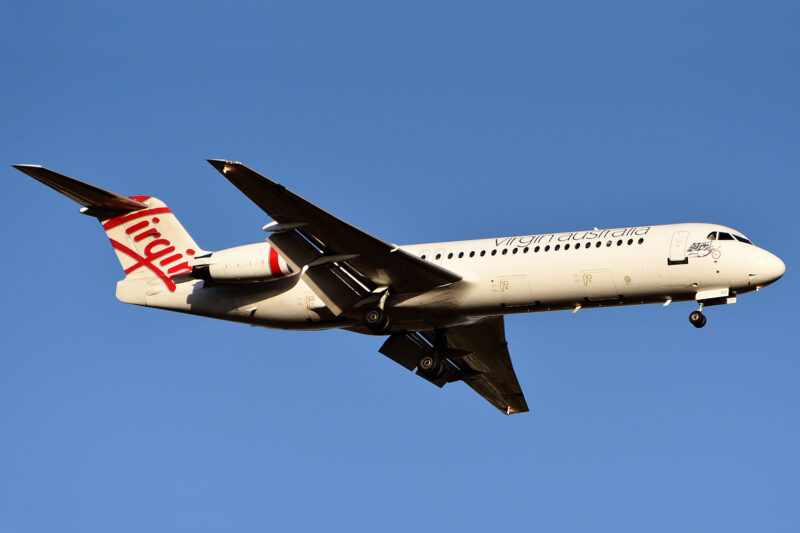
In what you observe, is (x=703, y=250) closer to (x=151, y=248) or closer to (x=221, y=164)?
(x=221, y=164)

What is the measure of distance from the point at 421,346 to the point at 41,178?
10461mm

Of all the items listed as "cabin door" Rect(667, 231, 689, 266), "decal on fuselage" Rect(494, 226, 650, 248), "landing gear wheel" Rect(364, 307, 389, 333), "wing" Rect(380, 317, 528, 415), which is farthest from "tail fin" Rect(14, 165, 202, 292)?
"cabin door" Rect(667, 231, 689, 266)

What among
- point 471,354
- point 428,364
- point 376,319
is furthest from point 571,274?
point 471,354

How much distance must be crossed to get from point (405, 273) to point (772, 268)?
817 cm

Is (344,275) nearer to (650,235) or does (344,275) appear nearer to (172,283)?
(172,283)

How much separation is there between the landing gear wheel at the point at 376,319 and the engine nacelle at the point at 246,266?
86.4 inches

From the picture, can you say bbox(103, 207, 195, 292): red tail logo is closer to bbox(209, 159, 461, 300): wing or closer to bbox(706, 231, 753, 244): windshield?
bbox(209, 159, 461, 300): wing

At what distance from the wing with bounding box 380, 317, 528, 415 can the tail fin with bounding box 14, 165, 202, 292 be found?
19.1 feet

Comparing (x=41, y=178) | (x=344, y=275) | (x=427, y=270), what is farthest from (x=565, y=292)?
(x=41, y=178)

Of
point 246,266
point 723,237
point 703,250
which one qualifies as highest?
point 723,237

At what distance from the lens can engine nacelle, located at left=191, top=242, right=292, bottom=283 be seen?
97.7ft

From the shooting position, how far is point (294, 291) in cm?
3036

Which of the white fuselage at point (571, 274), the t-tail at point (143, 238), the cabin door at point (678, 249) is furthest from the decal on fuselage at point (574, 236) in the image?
the t-tail at point (143, 238)

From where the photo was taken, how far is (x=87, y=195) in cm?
3128
